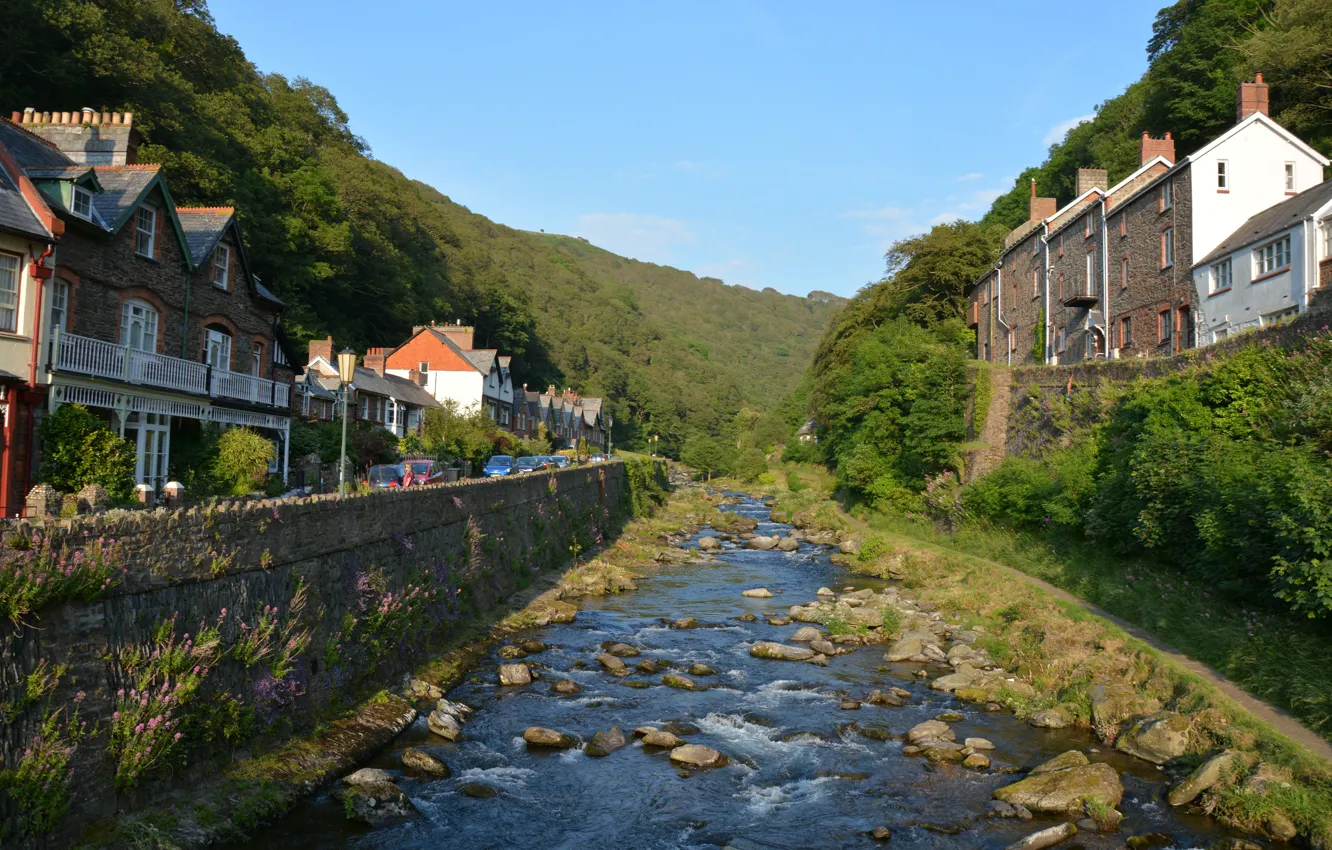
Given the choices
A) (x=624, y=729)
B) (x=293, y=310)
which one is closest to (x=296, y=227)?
(x=293, y=310)

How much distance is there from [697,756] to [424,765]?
4.33m

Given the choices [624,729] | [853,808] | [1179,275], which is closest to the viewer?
[853,808]

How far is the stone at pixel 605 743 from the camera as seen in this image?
14125 millimetres

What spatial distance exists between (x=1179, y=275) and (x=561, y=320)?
117 meters

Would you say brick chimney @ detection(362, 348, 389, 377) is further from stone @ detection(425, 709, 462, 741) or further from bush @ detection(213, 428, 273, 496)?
stone @ detection(425, 709, 462, 741)

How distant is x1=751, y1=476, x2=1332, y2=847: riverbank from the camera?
1102 centimetres

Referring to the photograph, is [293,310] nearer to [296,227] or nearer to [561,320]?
[296,227]

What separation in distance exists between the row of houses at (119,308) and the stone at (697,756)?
50.7 ft

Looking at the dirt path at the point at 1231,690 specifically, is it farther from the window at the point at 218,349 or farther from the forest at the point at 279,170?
the forest at the point at 279,170

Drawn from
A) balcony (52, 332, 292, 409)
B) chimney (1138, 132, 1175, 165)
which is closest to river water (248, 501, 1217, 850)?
balcony (52, 332, 292, 409)

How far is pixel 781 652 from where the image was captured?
21141 millimetres

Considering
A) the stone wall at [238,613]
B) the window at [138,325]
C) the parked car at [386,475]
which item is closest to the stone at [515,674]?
the stone wall at [238,613]

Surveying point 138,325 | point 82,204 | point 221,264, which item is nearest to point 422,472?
point 221,264

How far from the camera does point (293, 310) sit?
2131 inches
